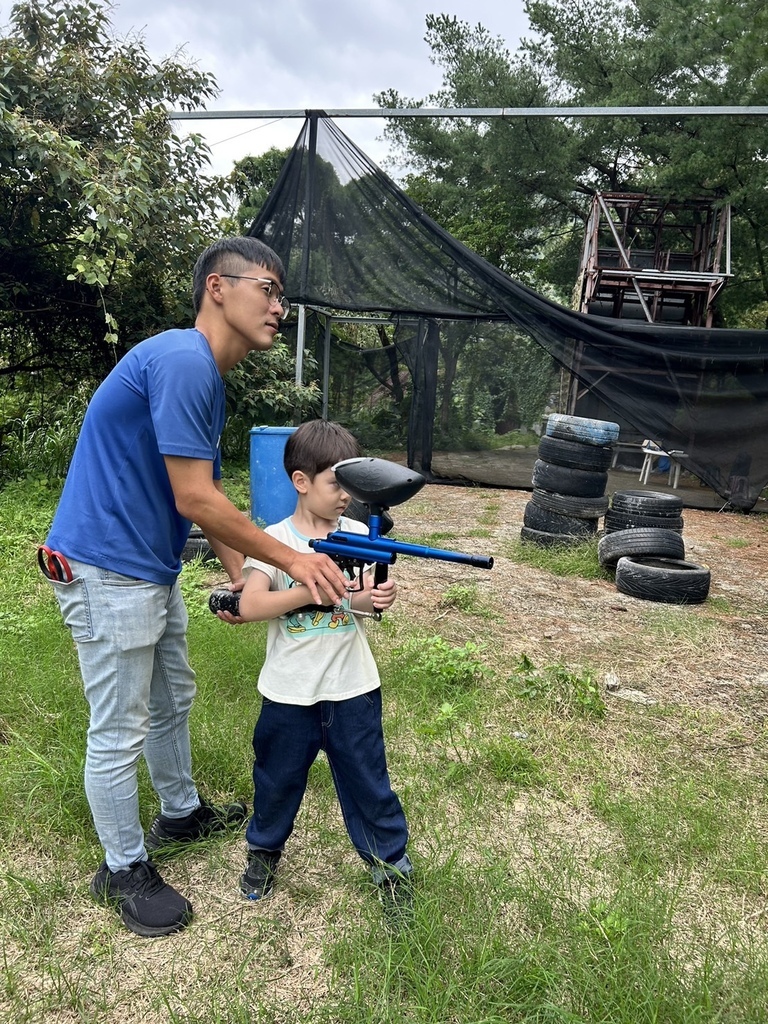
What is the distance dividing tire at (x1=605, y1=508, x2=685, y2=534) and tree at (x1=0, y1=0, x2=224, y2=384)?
4323 millimetres

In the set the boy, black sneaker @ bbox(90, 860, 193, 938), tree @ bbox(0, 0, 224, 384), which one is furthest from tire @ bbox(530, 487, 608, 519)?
black sneaker @ bbox(90, 860, 193, 938)

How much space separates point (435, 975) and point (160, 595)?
1090mm

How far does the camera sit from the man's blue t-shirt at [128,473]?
1684 millimetres

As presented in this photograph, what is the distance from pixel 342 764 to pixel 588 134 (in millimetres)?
16835

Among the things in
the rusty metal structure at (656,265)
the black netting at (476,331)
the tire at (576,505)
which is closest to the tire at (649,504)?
the tire at (576,505)

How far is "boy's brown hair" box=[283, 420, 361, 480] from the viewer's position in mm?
1765

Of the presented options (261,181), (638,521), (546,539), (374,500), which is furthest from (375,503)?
(261,181)

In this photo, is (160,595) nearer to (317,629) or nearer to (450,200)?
(317,629)

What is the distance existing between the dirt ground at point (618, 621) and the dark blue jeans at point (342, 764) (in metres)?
1.94

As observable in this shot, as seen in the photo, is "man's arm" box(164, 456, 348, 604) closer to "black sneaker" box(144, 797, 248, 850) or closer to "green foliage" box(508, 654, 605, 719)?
"black sneaker" box(144, 797, 248, 850)

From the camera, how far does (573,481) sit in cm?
620

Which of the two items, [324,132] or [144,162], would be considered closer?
[144,162]

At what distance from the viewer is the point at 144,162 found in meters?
5.99

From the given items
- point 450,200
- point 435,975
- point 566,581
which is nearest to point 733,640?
point 566,581
